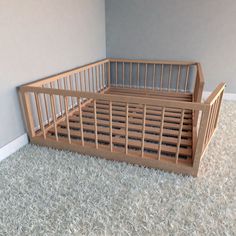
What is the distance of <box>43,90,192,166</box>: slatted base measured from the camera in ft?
→ 5.33

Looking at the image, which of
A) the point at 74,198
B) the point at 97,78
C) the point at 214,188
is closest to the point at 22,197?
the point at 74,198

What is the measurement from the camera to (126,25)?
2865 millimetres

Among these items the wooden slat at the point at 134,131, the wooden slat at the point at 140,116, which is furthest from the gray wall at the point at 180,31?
the wooden slat at the point at 134,131

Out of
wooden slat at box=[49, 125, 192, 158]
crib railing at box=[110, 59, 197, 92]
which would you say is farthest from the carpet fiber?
crib railing at box=[110, 59, 197, 92]

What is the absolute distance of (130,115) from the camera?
2.15 meters

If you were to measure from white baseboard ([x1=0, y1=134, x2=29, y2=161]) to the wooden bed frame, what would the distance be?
61mm

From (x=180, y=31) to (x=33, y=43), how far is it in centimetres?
179

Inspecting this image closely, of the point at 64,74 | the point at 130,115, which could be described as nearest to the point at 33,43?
the point at 64,74

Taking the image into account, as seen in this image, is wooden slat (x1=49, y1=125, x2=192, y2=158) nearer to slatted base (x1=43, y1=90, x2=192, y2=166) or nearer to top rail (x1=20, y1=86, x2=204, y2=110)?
slatted base (x1=43, y1=90, x2=192, y2=166)

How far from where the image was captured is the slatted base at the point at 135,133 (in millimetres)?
1626

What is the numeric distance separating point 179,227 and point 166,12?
2420mm

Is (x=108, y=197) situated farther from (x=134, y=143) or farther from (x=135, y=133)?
(x=135, y=133)

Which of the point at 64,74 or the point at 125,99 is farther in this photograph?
the point at 64,74

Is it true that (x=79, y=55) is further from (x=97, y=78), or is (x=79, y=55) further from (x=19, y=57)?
(x=19, y=57)
